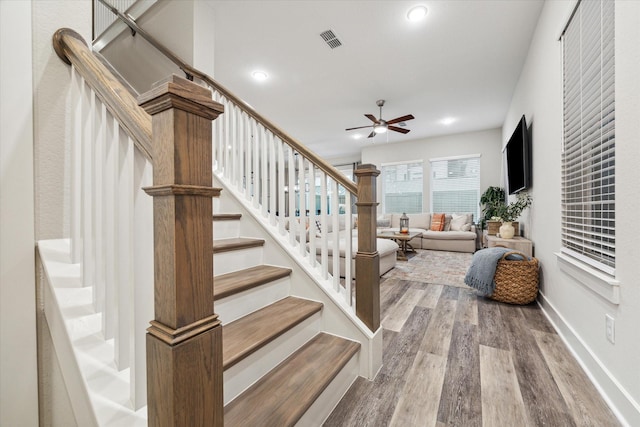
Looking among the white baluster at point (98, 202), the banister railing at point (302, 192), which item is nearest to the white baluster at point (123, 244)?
the white baluster at point (98, 202)

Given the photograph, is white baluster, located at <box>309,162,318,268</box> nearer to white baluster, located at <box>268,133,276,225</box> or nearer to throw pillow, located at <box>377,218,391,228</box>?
white baluster, located at <box>268,133,276,225</box>

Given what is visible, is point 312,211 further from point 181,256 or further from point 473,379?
point 473,379

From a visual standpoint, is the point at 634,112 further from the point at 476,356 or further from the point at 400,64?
the point at 400,64

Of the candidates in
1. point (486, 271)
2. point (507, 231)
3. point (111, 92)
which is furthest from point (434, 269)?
point (111, 92)

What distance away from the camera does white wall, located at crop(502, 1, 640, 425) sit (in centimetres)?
115

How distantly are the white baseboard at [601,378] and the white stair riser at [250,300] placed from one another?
168cm

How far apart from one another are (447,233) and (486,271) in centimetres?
349

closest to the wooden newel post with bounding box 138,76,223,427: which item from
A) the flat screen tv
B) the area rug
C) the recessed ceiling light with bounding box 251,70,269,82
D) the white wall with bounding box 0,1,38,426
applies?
the white wall with bounding box 0,1,38,426

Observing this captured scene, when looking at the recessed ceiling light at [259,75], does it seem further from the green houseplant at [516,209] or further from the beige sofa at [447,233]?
the beige sofa at [447,233]

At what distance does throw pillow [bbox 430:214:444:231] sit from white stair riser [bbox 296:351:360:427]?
557 centimetres

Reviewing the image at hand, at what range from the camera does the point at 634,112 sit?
116 cm

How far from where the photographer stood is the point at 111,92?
676 millimetres

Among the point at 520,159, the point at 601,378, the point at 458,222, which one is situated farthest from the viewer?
the point at 458,222

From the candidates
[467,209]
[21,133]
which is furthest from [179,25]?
[467,209]
